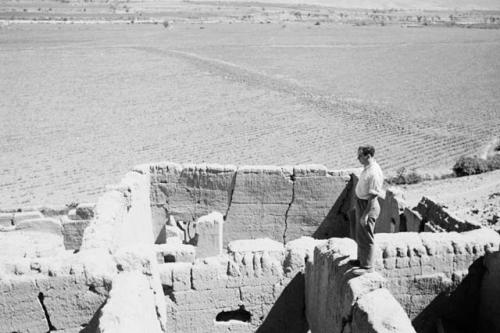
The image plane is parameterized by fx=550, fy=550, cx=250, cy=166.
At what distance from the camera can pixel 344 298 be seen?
6168mm

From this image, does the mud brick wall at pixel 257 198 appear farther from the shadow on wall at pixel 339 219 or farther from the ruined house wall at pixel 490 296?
the ruined house wall at pixel 490 296

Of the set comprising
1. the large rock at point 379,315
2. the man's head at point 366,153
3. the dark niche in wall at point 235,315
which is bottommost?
the dark niche in wall at point 235,315

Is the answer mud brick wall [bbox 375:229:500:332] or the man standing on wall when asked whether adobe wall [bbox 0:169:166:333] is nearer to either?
the man standing on wall

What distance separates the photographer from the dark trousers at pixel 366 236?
6.16 metres

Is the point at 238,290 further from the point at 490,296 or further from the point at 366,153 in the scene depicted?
the point at 490,296

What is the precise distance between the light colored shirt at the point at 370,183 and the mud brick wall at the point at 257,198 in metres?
5.03

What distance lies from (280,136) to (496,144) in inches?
371

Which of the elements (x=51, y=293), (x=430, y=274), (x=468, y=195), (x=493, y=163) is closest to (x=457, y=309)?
(x=430, y=274)

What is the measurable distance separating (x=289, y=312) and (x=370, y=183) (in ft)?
9.62

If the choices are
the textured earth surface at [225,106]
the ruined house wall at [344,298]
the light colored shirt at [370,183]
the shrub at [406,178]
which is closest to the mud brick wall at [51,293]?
the ruined house wall at [344,298]

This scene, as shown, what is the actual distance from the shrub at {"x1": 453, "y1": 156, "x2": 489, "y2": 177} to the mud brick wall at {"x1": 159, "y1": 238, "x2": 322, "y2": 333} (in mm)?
12952

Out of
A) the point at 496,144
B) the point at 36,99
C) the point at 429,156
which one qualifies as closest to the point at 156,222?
the point at 429,156

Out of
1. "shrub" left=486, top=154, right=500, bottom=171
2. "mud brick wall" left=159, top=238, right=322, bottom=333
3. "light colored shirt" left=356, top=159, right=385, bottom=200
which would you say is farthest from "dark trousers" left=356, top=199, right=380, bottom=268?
"shrub" left=486, top=154, right=500, bottom=171

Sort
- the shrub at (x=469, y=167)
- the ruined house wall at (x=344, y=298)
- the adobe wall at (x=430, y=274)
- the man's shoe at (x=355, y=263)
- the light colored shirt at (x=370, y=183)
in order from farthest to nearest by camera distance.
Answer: the shrub at (x=469, y=167) < the adobe wall at (x=430, y=274) < the man's shoe at (x=355, y=263) < the light colored shirt at (x=370, y=183) < the ruined house wall at (x=344, y=298)
